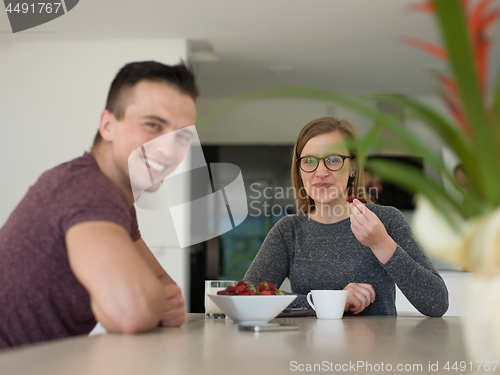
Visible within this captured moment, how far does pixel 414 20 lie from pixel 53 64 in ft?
9.44

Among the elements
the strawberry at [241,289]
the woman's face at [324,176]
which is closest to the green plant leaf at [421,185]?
the strawberry at [241,289]

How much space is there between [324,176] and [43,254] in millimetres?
1136

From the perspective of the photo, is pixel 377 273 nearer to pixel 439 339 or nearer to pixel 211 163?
pixel 439 339

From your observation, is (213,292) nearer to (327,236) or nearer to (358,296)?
(358,296)

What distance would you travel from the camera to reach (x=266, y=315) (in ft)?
3.39

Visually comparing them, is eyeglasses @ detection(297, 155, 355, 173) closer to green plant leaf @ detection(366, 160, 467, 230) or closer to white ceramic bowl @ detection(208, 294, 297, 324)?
white ceramic bowl @ detection(208, 294, 297, 324)

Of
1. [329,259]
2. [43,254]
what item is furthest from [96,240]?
[329,259]

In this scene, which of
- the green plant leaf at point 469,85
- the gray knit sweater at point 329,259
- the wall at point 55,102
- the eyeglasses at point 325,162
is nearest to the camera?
the green plant leaf at point 469,85

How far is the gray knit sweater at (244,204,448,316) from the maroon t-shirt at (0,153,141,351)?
865mm

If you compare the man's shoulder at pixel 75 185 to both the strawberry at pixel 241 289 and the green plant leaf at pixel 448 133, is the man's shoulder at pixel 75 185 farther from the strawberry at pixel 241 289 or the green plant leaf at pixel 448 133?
the green plant leaf at pixel 448 133

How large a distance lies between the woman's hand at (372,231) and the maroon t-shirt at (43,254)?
0.75 m

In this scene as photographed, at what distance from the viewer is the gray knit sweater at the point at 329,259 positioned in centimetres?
171

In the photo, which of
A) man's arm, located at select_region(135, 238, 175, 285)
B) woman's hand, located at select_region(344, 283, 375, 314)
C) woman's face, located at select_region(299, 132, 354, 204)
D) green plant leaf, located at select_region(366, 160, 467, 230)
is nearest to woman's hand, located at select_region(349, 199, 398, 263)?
woman's hand, located at select_region(344, 283, 375, 314)

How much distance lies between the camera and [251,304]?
101cm
